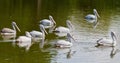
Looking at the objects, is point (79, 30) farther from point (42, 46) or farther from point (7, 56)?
point (7, 56)

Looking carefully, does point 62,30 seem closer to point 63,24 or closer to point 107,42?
point 63,24

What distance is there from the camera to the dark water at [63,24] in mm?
22420

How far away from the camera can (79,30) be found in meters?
29.9

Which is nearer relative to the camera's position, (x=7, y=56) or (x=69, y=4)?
(x=7, y=56)

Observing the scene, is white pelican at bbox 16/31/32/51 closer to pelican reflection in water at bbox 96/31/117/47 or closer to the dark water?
the dark water

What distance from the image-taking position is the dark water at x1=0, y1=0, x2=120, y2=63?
73.6 ft

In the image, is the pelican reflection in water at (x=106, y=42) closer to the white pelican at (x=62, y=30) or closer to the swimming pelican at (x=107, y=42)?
the swimming pelican at (x=107, y=42)

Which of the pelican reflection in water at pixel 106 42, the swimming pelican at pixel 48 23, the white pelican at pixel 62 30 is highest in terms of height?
the swimming pelican at pixel 48 23

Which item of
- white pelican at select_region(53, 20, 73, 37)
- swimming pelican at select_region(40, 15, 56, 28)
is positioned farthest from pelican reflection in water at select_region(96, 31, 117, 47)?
swimming pelican at select_region(40, 15, 56, 28)

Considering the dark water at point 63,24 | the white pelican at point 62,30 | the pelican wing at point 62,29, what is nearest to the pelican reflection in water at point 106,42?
the dark water at point 63,24

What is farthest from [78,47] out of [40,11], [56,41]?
[40,11]

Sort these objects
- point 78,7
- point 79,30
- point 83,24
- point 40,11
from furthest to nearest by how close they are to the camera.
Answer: point 78,7
point 40,11
point 83,24
point 79,30

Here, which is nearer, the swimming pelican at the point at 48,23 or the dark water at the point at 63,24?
the dark water at the point at 63,24

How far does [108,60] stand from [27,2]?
82.0 ft
